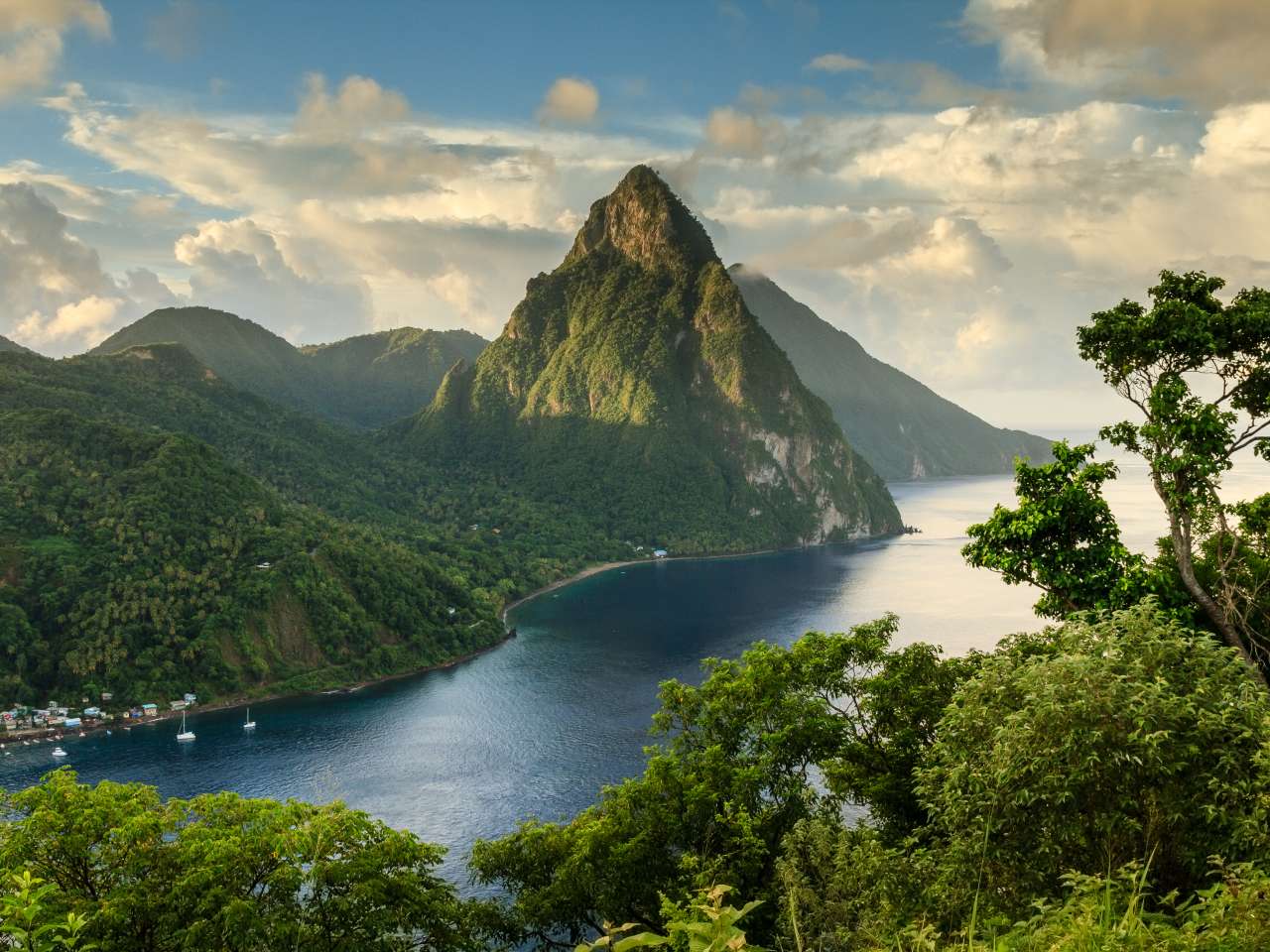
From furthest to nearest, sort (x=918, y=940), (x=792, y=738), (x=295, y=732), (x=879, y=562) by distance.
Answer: (x=879, y=562), (x=295, y=732), (x=792, y=738), (x=918, y=940)

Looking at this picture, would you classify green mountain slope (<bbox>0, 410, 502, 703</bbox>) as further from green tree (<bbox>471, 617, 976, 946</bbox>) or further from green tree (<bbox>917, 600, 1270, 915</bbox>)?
green tree (<bbox>917, 600, 1270, 915</bbox>)

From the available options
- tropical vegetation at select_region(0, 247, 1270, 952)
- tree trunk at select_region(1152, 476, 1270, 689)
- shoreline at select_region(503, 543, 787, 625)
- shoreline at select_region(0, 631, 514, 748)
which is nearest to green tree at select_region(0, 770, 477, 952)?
tropical vegetation at select_region(0, 247, 1270, 952)

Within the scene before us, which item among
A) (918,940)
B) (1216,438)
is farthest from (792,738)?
(918,940)

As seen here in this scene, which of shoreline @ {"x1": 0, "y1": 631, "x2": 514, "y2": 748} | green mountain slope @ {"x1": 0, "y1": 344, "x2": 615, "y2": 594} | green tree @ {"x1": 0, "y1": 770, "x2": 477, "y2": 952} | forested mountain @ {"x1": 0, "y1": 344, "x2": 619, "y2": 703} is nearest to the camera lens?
green tree @ {"x1": 0, "y1": 770, "x2": 477, "y2": 952}

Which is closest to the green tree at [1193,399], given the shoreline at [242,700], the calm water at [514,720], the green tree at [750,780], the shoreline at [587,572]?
the green tree at [750,780]

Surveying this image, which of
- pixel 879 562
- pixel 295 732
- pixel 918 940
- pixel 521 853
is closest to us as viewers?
pixel 918 940

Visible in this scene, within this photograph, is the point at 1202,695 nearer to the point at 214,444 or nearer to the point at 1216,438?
the point at 1216,438
